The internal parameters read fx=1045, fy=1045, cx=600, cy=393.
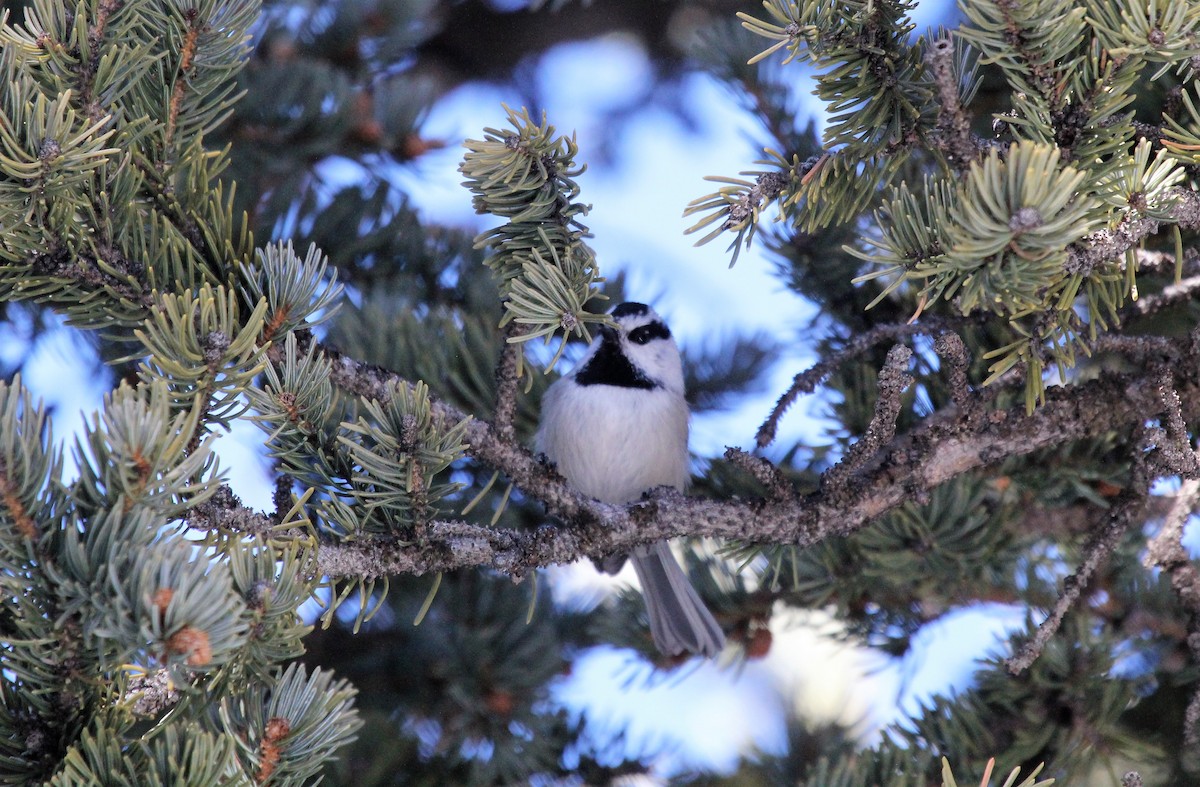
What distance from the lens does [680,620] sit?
2268 mm

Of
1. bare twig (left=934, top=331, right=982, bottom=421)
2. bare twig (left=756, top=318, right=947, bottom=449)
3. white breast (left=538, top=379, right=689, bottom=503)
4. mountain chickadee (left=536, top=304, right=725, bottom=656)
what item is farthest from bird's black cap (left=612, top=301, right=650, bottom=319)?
bare twig (left=934, top=331, right=982, bottom=421)

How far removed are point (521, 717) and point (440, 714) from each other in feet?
0.61

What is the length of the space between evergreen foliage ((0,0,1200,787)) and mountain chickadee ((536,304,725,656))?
12.2 inches

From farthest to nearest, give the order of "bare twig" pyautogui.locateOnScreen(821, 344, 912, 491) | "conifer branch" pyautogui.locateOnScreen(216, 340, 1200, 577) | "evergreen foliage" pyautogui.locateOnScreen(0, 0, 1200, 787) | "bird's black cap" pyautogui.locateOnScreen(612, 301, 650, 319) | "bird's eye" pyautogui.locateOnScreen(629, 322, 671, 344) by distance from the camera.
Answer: "bird's eye" pyautogui.locateOnScreen(629, 322, 671, 344) → "bird's black cap" pyautogui.locateOnScreen(612, 301, 650, 319) → "conifer branch" pyautogui.locateOnScreen(216, 340, 1200, 577) → "bare twig" pyautogui.locateOnScreen(821, 344, 912, 491) → "evergreen foliage" pyautogui.locateOnScreen(0, 0, 1200, 787)

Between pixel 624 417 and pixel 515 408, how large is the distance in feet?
3.62

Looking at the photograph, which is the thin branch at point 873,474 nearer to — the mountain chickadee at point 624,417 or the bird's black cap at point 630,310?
the mountain chickadee at point 624,417

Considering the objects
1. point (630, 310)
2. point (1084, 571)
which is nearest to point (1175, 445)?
point (1084, 571)

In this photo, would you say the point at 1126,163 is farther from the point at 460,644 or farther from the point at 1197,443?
the point at 460,644

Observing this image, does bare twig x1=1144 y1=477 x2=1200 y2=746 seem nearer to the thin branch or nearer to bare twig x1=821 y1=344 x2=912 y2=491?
the thin branch

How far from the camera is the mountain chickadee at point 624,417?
270cm

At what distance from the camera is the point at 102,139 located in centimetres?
107

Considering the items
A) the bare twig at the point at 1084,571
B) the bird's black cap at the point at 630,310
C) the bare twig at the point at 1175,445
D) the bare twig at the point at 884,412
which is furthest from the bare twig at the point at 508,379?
the bird's black cap at the point at 630,310

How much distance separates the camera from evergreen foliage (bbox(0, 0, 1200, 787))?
0.99m

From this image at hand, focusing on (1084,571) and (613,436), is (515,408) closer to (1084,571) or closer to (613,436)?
(1084,571)
